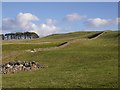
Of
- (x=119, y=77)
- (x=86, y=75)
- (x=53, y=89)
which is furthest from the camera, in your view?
(x=86, y=75)

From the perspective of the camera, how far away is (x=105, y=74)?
3378cm

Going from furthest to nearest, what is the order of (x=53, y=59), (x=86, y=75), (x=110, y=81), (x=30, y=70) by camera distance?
(x=53, y=59) → (x=30, y=70) → (x=86, y=75) → (x=110, y=81)

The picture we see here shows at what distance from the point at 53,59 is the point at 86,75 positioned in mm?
20228

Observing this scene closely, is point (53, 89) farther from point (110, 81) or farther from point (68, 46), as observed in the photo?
point (68, 46)

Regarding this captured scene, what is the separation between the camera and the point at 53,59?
5347 cm

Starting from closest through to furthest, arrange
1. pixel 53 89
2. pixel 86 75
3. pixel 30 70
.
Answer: pixel 53 89 < pixel 86 75 < pixel 30 70

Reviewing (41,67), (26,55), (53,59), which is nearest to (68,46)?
(26,55)

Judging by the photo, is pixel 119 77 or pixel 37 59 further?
pixel 37 59

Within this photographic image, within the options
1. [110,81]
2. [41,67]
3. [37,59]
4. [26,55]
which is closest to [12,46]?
[26,55]

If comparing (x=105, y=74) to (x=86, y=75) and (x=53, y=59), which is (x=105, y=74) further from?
(x=53, y=59)

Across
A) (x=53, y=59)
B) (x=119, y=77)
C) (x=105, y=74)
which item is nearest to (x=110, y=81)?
(x=119, y=77)

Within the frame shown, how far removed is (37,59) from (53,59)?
3379 millimetres

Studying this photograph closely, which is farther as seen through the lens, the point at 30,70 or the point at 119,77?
the point at 30,70

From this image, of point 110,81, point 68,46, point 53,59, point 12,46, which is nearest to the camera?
point 110,81
